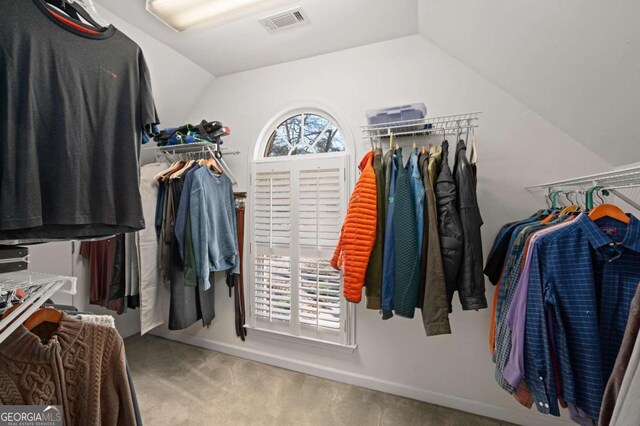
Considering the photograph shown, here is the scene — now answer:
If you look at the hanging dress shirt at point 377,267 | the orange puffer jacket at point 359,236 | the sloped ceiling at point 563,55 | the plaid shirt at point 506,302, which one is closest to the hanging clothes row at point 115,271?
the orange puffer jacket at point 359,236

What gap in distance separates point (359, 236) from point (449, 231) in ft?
1.51

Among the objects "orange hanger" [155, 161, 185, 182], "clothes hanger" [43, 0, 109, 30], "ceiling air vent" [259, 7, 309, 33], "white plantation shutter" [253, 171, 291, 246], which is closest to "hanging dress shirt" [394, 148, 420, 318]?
"white plantation shutter" [253, 171, 291, 246]

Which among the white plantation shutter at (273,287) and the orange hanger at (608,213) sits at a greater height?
the orange hanger at (608,213)

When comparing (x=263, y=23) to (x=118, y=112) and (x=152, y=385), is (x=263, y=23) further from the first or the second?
(x=152, y=385)

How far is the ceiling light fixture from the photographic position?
4.94 ft

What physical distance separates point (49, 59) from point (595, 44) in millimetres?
1970

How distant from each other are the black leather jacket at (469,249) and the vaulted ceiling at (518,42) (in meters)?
0.62

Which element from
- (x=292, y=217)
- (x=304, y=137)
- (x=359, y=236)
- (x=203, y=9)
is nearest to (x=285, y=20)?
(x=203, y=9)

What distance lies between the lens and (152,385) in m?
1.96

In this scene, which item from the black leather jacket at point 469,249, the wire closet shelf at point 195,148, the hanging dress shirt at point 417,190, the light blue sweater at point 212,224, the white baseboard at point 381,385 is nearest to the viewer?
the black leather jacket at point 469,249

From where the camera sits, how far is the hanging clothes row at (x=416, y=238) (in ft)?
4.24

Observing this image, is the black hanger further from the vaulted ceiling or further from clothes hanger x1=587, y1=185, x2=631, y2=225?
clothes hanger x1=587, y1=185, x2=631, y2=225

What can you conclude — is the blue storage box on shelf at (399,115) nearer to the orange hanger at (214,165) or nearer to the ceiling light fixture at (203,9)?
the ceiling light fixture at (203,9)

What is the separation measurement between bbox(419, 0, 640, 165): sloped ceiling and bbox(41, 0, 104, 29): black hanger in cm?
162
